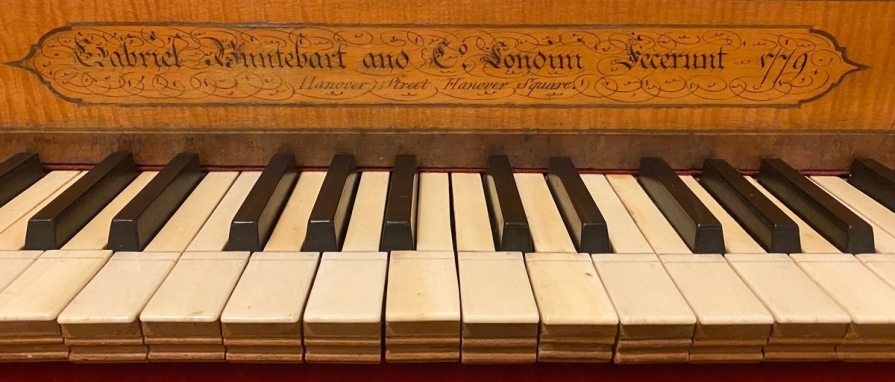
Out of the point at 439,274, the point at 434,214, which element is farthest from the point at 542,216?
the point at 439,274

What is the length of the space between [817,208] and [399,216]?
0.76 m

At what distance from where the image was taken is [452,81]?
1.31 meters

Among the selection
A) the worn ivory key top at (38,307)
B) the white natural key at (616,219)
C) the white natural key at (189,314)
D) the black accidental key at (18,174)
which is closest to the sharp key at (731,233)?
the white natural key at (616,219)

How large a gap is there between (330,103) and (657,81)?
70cm

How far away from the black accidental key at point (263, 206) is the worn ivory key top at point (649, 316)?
55 cm

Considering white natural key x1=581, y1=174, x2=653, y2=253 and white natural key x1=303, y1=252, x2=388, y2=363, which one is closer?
white natural key x1=303, y1=252, x2=388, y2=363

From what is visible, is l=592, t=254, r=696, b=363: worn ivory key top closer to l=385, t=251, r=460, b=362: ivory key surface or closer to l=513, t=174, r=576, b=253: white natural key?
l=513, t=174, r=576, b=253: white natural key

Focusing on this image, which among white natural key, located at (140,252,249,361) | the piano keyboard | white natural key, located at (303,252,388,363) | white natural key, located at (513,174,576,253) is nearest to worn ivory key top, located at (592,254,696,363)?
the piano keyboard

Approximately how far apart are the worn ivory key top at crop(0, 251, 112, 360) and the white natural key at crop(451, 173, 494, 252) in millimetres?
569

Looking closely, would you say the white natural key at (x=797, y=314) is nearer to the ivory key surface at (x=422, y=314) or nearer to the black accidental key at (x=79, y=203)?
the ivory key surface at (x=422, y=314)

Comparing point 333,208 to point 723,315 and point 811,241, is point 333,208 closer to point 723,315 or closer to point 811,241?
point 723,315

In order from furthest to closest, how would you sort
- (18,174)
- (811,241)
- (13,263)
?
1. (18,174)
2. (811,241)
3. (13,263)

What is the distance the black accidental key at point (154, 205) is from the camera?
99 cm

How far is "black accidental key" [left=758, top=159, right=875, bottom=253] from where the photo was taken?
102 cm
